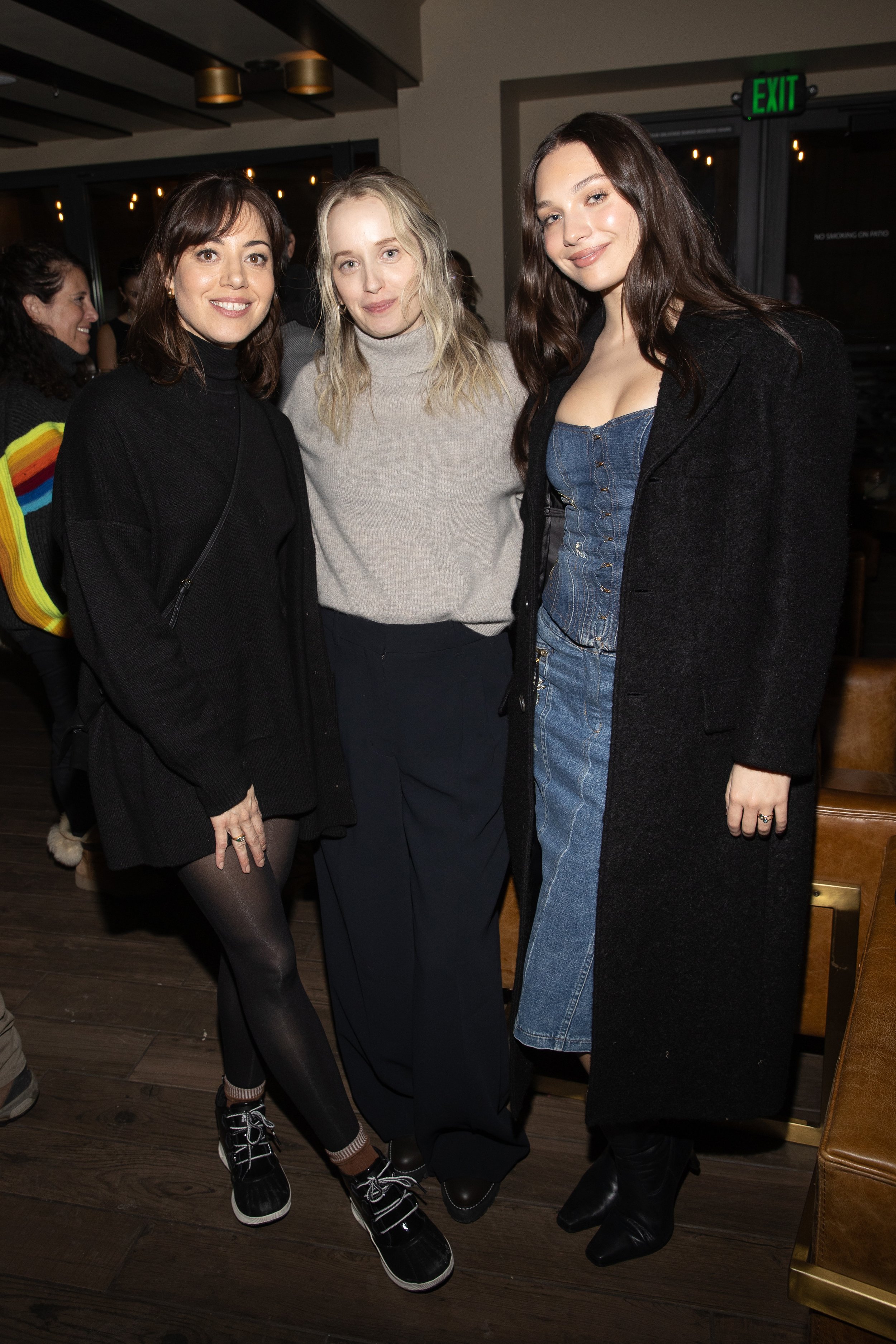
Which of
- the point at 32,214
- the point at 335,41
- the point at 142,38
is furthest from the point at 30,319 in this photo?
the point at 32,214

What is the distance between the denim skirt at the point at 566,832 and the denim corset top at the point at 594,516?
0.05 meters

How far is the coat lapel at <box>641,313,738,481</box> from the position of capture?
1.33 m

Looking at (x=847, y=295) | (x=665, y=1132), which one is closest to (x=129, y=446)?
(x=665, y=1132)

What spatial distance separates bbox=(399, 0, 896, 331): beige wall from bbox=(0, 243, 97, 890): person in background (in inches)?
162

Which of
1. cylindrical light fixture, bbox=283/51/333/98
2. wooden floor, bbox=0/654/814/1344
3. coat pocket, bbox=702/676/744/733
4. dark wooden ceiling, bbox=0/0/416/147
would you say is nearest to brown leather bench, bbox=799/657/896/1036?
wooden floor, bbox=0/654/814/1344

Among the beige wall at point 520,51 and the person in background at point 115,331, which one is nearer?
the person in background at point 115,331

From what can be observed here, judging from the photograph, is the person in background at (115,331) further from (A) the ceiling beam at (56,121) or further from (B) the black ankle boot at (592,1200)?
(B) the black ankle boot at (592,1200)

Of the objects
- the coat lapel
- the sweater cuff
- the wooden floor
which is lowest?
the wooden floor

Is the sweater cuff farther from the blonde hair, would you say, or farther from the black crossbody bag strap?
the blonde hair

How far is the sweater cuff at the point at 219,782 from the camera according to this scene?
150 centimetres

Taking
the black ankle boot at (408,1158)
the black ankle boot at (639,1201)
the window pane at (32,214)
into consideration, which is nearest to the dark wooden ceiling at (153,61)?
the window pane at (32,214)

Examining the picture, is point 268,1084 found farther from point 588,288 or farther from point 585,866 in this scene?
point 588,288

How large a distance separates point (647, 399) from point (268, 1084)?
176cm

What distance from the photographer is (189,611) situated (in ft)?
4.96
